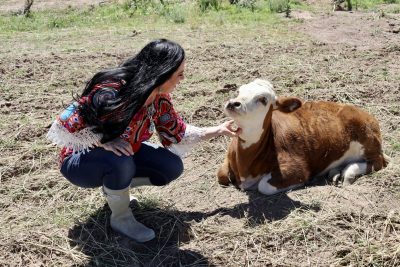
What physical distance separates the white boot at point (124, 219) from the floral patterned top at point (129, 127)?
31 centimetres

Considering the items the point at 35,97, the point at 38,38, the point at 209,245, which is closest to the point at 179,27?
the point at 38,38

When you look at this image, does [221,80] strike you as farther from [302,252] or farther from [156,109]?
[302,252]

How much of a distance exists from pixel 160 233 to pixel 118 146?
66 cm

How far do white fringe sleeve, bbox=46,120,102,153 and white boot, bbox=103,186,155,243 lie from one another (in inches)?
14.0

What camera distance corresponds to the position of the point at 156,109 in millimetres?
3564

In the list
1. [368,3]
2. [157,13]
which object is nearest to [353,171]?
[368,3]

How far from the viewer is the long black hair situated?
3084 millimetres

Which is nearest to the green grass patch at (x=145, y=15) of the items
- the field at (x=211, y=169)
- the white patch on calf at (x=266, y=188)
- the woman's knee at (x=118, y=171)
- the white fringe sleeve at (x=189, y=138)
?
the field at (x=211, y=169)

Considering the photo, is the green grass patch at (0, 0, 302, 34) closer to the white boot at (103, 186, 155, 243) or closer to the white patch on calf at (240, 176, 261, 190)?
the white patch on calf at (240, 176, 261, 190)

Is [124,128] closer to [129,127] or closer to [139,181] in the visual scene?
[129,127]

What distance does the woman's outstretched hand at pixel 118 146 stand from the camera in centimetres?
323

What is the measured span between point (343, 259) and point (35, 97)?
395 cm

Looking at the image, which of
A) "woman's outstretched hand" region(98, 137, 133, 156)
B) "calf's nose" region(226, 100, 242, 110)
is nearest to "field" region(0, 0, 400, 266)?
"woman's outstretched hand" region(98, 137, 133, 156)

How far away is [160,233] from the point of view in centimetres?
356
